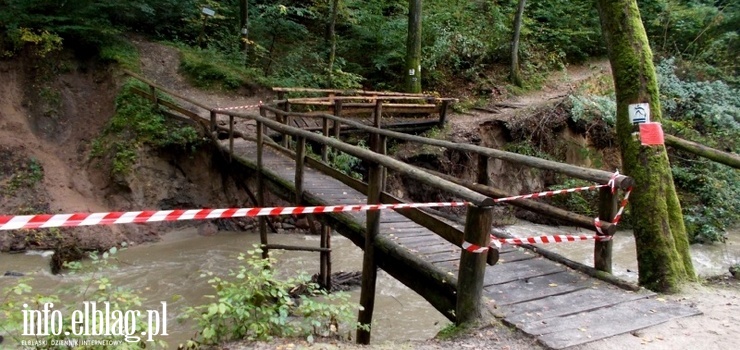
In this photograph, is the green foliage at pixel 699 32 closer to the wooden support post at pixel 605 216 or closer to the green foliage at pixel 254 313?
the wooden support post at pixel 605 216

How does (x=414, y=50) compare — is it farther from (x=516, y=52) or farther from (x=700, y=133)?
(x=700, y=133)

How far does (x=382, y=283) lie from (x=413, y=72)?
941cm

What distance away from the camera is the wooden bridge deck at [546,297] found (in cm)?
384

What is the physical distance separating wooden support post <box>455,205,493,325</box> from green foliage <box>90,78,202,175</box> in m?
9.28

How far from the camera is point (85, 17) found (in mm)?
13695

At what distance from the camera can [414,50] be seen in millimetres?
16375

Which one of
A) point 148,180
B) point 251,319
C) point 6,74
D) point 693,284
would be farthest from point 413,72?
point 251,319

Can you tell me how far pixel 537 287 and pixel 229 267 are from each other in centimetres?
671

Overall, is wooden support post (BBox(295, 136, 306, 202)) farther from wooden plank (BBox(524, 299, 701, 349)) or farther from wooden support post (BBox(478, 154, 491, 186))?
wooden plank (BBox(524, 299, 701, 349))

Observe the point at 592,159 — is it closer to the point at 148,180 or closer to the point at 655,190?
the point at 655,190

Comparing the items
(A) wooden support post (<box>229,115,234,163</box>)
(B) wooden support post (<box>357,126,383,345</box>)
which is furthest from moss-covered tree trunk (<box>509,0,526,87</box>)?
(B) wooden support post (<box>357,126,383,345</box>)

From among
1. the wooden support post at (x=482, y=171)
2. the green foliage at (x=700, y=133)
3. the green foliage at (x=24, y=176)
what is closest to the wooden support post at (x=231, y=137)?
the green foliage at (x=24, y=176)

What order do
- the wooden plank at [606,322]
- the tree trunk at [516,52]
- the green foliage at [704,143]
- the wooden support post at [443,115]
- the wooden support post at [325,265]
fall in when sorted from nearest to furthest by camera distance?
1. the wooden plank at [606,322]
2. the wooden support post at [325,265]
3. the green foliage at [704,143]
4. the wooden support post at [443,115]
5. the tree trunk at [516,52]

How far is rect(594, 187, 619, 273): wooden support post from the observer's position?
Answer: 187 inches
